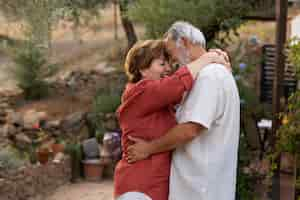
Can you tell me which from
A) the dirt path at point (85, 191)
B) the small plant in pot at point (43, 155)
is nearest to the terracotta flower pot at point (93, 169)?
the dirt path at point (85, 191)

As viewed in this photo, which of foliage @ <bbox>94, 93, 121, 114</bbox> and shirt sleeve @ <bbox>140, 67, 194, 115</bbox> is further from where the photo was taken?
foliage @ <bbox>94, 93, 121, 114</bbox>

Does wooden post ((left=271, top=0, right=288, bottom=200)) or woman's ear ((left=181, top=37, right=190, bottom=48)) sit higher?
woman's ear ((left=181, top=37, right=190, bottom=48))

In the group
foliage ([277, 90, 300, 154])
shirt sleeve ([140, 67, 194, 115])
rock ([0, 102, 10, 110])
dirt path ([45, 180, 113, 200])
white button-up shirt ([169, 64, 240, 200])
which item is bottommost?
dirt path ([45, 180, 113, 200])

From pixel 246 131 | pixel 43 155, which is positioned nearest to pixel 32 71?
pixel 43 155

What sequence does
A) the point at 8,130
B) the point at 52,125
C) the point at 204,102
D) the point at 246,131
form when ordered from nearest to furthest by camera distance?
the point at 204,102 → the point at 246,131 → the point at 8,130 → the point at 52,125

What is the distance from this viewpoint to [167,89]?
2615mm

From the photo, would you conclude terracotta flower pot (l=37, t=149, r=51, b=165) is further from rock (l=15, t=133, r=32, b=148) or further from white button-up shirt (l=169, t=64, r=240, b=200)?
white button-up shirt (l=169, t=64, r=240, b=200)

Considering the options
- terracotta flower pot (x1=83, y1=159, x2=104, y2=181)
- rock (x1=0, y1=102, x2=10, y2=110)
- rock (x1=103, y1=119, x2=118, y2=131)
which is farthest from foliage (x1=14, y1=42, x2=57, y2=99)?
terracotta flower pot (x1=83, y1=159, x2=104, y2=181)

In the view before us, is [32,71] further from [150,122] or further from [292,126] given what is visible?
[150,122]

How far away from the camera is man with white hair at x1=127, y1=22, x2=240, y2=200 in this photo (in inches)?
103

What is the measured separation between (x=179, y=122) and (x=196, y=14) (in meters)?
4.94

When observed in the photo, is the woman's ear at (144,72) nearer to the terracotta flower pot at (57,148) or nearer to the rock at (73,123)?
the terracotta flower pot at (57,148)

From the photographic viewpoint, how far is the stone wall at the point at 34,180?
6672mm

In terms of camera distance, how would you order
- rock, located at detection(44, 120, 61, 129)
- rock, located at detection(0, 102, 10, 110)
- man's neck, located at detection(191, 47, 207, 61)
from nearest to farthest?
man's neck, located at detection(191, 47, 207, 61) → rock, located at detection(44, 120, 61, 129) → rock, located at detection(0, 102, 10, 110)
